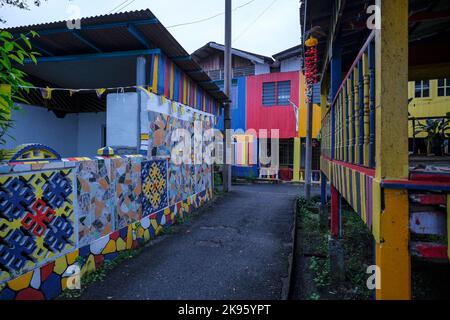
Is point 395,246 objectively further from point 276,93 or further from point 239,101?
point 239,101

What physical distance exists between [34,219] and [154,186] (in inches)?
Answer: 111

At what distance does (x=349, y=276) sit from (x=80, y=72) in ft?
24.5

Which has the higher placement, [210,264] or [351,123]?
[351,123]

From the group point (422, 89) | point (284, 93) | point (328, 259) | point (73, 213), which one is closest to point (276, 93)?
point (284, 93)

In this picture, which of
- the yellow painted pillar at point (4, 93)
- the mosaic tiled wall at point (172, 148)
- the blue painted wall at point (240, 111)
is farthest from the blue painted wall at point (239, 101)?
the yellow painted pillar at point (4, 93)

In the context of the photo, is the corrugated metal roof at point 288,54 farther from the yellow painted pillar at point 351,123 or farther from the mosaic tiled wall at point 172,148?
the yellow painted pillar at point 351,123

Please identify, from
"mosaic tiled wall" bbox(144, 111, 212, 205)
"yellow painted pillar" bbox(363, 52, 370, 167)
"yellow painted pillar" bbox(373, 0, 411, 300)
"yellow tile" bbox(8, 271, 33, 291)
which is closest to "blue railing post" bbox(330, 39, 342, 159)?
"yellow painted pillar" bbox(363, 52, 370, 167)

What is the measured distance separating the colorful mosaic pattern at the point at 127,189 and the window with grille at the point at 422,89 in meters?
13.7

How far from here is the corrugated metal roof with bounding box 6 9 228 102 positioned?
188 inches

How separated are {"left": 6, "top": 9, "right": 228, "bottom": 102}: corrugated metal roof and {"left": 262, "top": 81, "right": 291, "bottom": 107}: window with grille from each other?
10.1 m

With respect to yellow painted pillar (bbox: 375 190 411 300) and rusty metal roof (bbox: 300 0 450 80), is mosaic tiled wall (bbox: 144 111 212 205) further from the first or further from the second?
yellow painted pillar (bbox: 375 190 411 300)

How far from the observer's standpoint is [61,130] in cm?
877
